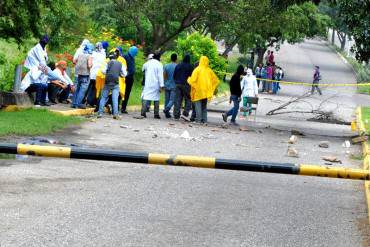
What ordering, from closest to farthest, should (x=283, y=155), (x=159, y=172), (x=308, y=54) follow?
(x=159, y=172) → (x=283, y=155) → (x=308, y=54)

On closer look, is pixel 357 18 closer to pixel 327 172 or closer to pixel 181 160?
pixel 327 172

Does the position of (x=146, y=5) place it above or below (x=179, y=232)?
above

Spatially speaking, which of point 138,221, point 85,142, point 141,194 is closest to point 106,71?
point 85,142

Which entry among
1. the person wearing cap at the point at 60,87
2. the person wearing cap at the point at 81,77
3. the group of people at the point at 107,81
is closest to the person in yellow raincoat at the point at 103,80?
the group of people at the point at 107,81

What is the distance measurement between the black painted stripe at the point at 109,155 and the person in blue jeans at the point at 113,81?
14.6 metres

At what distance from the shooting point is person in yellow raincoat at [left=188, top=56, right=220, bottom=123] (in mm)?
24188

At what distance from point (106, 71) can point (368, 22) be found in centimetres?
647

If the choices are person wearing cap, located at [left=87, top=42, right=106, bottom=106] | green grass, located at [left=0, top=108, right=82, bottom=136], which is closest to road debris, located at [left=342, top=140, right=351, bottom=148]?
green grass, located at [left=0, top=108, right=82, bottom=136]

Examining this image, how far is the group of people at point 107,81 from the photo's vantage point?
21.7 meters

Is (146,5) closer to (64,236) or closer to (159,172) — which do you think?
(159,172)

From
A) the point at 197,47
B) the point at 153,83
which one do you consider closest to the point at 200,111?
the point at 153,83

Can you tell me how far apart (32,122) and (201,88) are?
749 cm

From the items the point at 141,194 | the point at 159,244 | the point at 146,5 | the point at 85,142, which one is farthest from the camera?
the point at 146,5

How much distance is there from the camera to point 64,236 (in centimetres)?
830
